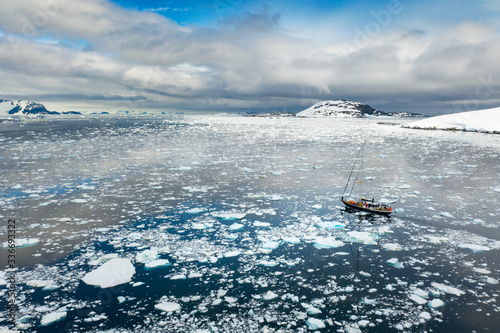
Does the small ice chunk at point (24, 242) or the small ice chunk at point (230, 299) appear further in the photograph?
the small ice chunk at point (24, 242)

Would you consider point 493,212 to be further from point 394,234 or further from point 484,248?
point 394,234

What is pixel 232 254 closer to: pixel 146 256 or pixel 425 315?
pixel 146 256

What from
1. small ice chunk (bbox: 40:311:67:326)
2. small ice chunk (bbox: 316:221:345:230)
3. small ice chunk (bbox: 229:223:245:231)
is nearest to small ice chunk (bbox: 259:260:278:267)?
small ice chunk (bbox: 229:223:245:231)

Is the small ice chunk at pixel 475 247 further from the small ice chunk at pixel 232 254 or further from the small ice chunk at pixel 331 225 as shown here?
the small ice chunk at pixel 232 254

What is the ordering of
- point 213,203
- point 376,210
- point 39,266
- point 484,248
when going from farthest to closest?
1. point 213,203
2. point 376,210
3. point 484,248
4. point 39,266

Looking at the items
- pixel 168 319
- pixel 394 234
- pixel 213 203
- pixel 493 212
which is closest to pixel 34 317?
pixel 168 319

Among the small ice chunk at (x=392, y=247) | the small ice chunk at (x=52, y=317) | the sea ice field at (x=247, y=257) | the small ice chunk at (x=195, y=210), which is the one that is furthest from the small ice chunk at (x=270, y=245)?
the small ice chunk at (x=52, y=317)
